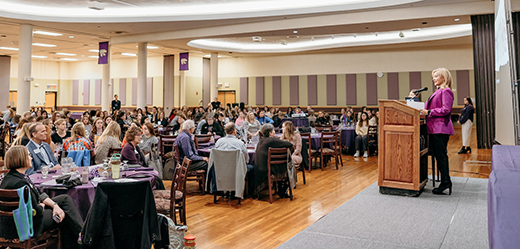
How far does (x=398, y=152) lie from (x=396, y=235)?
1520 millimetres

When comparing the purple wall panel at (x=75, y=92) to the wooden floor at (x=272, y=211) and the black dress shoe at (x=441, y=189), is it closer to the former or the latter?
the wooden floor at (x=272, y=211)

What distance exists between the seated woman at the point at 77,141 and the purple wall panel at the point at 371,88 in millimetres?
15449

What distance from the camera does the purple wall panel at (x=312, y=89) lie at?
63.7 feet

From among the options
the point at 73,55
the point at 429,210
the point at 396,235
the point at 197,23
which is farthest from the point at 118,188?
the point at 73,55

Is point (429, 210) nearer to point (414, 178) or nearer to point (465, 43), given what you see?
point (414, 178)

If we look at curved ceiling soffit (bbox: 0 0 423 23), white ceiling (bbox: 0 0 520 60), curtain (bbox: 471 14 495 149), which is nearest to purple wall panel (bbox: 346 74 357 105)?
white ceiling (bbox: 0 0 520 60)

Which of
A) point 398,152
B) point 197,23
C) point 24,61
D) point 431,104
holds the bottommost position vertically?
point 398,152

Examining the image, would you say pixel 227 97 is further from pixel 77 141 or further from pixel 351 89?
pixel 77 141

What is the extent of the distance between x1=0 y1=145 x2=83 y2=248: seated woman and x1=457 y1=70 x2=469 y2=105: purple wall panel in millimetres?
17545

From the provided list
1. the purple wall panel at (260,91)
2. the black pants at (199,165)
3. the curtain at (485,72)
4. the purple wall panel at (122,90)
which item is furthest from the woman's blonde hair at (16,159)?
the purple wall panel at (122,90)

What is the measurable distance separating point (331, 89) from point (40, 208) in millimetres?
17291

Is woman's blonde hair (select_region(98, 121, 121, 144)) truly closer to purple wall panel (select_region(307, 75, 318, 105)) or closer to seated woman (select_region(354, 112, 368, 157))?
seated woman (select_region(354, 112, 368, 157))

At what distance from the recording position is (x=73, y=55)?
20734 millimetres

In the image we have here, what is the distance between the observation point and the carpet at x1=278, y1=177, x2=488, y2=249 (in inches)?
121
